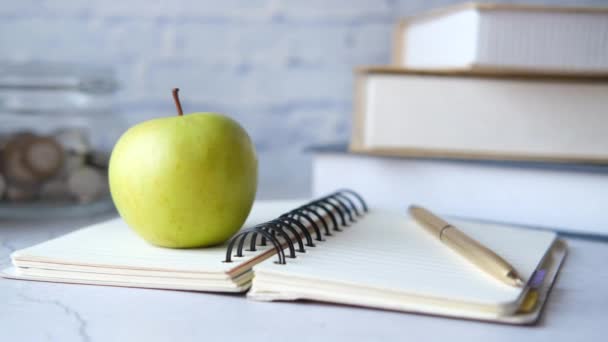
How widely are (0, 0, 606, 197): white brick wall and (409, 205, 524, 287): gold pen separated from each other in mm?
558

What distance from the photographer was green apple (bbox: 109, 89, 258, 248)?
2.08 feet

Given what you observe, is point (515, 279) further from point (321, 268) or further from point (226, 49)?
point (226, 49)

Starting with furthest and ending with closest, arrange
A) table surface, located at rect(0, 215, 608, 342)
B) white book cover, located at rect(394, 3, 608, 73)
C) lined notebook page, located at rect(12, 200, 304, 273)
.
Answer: white book cover, located at rect(394, 3, 608, 73) → lined notebook page, located at rect(12, 200, 304, 273) → table surface, located at rect(0, 215, 608, 342)

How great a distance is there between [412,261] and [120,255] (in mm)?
285

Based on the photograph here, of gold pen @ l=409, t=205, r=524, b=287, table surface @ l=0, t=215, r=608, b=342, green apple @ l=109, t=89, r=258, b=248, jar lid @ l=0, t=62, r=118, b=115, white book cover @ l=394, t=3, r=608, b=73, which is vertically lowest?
table surface @ l=0, t=215, r=608, b=342

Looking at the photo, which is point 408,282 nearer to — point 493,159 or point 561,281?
point 561,281

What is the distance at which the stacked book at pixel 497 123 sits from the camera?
2.98ft

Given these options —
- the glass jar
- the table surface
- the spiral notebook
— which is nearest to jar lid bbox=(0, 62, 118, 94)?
the glass jar

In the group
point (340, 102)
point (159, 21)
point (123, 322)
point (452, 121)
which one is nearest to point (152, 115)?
point (159, 21)

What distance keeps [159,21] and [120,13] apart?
0.08 metres

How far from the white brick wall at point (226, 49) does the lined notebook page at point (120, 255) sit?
0.65 metres

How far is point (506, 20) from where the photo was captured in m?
0.91

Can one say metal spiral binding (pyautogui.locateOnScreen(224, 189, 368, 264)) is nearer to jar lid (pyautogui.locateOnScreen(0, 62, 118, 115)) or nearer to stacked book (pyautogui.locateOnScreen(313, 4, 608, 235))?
stacked book (pyautogui.locateOnScreen(313, 4, 608, 235))

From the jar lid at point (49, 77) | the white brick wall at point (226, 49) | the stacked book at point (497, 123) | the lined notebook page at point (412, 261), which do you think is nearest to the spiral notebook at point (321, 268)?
the lined notebook page at point (412, 261)
